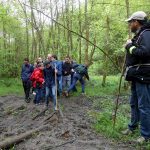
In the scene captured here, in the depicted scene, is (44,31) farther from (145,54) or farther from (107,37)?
(145,54)

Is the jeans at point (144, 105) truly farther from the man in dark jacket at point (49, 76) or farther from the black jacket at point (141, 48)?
the man in dark jacket at point (49, 76)

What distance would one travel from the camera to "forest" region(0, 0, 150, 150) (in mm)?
8297

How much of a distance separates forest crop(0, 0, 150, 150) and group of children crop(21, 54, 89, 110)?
26.0 inches

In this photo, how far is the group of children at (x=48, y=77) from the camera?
14969 mm

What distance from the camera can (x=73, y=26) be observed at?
29.4 m

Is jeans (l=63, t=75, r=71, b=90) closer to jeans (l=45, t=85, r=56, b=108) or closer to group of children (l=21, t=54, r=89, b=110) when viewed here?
group of children (l=21, t=54, r=89, b=110)

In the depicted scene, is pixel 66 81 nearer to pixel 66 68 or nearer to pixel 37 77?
pixel 66 68

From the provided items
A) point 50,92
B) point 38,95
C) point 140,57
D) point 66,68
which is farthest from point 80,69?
point 140,57

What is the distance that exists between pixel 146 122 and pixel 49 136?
281 cm

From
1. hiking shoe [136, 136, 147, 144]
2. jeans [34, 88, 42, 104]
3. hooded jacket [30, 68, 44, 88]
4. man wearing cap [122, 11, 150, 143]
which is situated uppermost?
man wearing cap [122, 11, 150, 143]

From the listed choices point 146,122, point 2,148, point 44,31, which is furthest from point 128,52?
point 44,31

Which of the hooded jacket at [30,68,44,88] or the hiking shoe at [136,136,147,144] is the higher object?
the hooded jacket at [30,68,44,88]

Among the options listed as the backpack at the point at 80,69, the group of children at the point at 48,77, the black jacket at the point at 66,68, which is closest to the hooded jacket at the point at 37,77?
the group of children at the point at 48,77

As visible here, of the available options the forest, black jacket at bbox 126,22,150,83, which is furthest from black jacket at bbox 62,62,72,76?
black jacket at bbox 126,22,150,83
